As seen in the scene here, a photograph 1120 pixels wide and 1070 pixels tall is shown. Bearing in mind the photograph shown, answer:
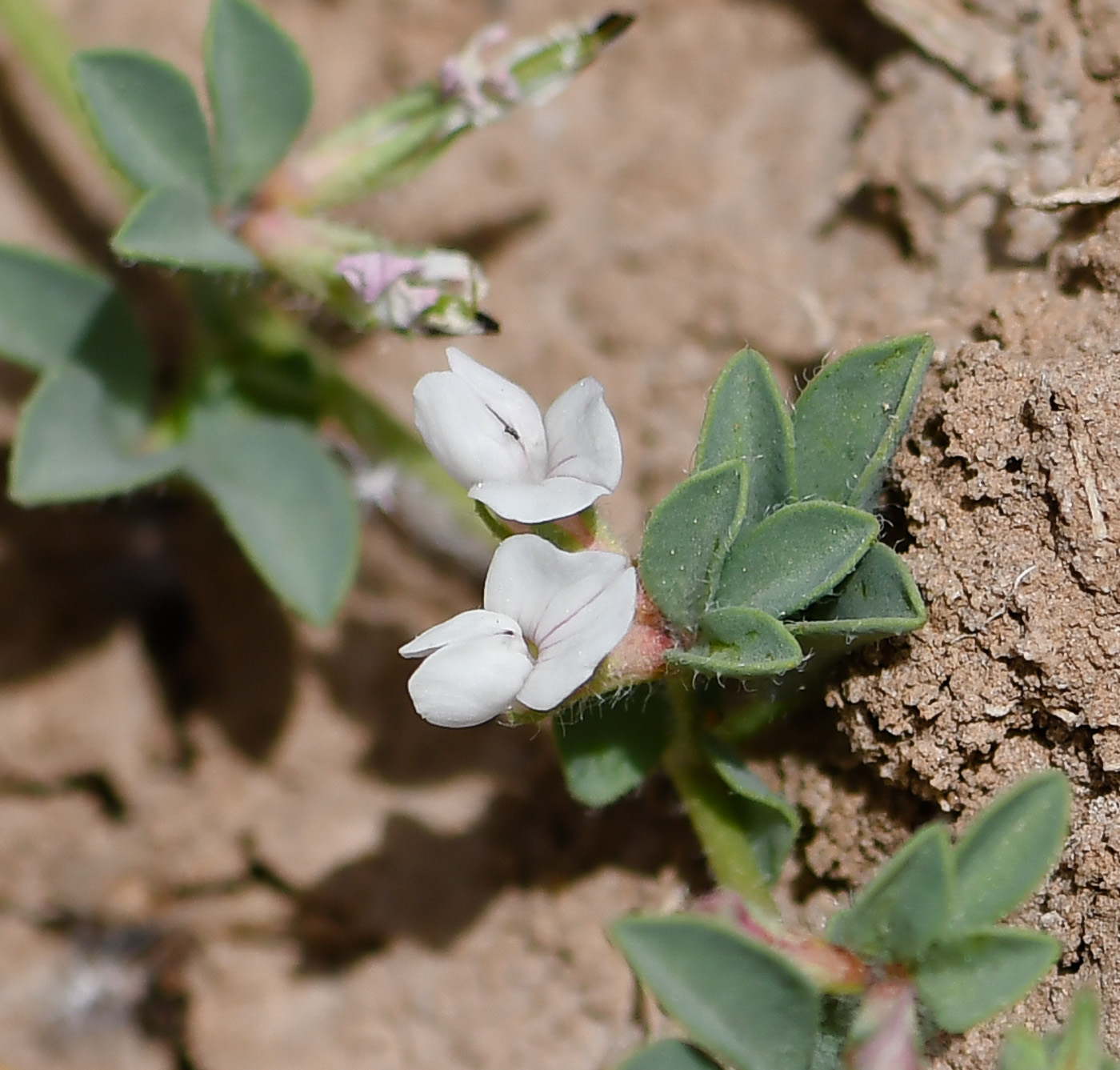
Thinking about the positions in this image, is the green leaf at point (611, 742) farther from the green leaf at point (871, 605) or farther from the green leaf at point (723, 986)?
the green leaf at point (723, 986)

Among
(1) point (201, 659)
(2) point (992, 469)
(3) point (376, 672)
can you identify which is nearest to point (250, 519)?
(3) point (376, 672)

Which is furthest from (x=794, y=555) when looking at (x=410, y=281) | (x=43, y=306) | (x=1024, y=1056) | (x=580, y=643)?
(x=43, y=306)

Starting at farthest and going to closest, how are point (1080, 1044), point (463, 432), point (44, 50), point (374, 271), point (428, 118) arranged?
point (44, 50)
point (428, 118)
point (374, 271)
point (463, 432)
point (1080, 1044)

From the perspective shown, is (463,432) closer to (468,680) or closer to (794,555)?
(468,680)

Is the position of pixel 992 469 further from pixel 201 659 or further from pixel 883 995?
pixel 201 659

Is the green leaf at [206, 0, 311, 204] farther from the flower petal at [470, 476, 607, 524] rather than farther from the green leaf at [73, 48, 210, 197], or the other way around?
the flower petal at [470, 476, 607, 524]

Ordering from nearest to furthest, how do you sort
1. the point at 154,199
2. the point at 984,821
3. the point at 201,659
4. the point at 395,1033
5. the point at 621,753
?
the point at 984,821, the point at 621,753, the point at 154,199, the point at 395,1033, the point at 201,659

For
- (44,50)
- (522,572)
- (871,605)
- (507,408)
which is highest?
(44,50)
